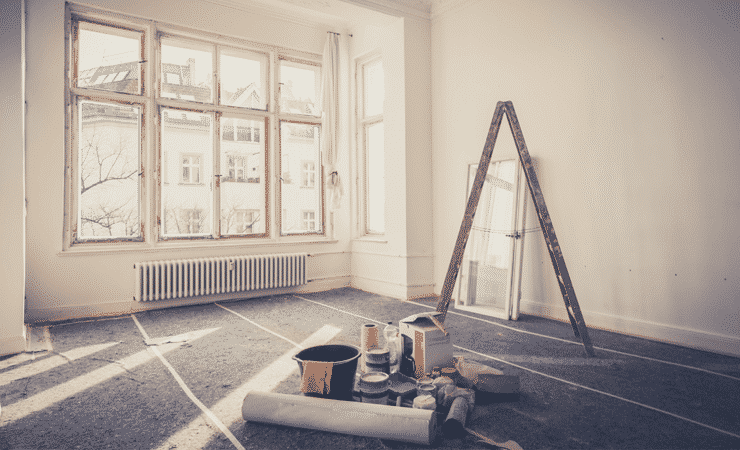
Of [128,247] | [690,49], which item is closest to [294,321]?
[128,247]

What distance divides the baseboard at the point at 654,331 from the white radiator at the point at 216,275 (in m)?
2.89

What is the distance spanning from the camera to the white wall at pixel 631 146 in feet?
9.64

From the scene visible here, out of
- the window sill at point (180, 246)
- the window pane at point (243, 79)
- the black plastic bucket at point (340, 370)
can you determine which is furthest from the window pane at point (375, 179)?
the black plastic bucket at point (340, 370)

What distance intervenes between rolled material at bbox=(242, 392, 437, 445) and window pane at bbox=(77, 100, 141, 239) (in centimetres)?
355

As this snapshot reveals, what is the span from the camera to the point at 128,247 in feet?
15.0

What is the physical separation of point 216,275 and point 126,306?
944 millimetres

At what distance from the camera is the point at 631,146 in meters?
3.38

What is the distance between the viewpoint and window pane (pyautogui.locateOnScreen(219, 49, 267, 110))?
5320mm

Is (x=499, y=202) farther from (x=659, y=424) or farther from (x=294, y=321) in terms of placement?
(x=659, y=424)

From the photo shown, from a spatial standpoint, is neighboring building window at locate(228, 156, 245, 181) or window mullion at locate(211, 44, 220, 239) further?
neighboring building window at locate(228, 156, 245, 181)

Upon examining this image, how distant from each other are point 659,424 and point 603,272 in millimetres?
1851

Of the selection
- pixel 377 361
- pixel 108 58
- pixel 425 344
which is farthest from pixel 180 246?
pixel 425 344

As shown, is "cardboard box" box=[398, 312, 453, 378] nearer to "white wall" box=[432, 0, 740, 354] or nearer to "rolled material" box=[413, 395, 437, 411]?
"rolled material" box=[413, 395, 437, 411]

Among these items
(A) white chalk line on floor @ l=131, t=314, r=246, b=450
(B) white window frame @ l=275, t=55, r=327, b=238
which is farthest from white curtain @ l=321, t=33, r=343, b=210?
(A) white chalk line on floor @ l=131, t=314, r=246, b=450
